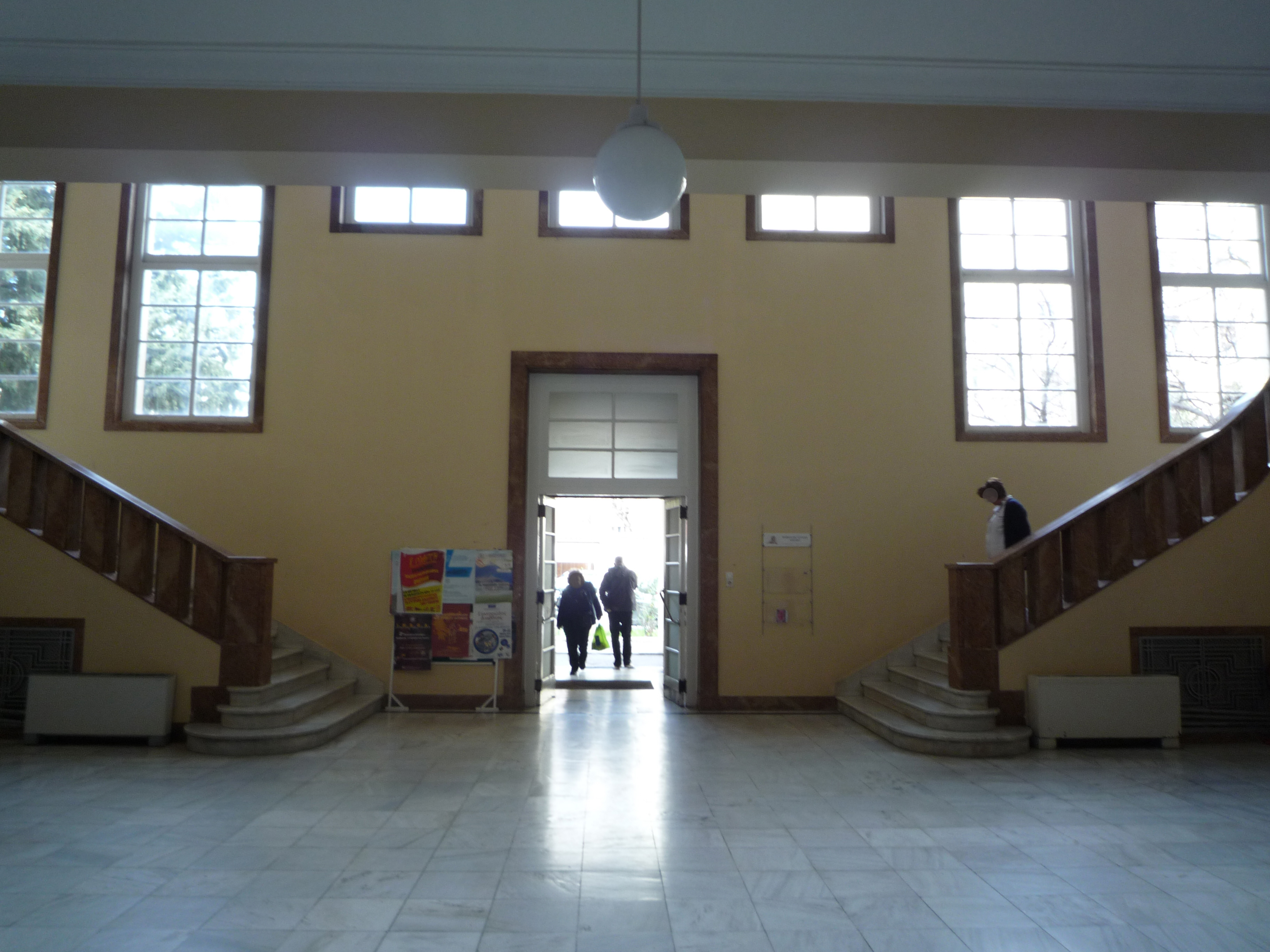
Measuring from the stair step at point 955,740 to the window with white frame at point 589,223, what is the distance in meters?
4.92

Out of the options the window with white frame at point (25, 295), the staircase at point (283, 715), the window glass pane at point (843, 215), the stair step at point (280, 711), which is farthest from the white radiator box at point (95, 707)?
the window glass pane at point (843, 215)

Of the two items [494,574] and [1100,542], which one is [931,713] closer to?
[1100,542]

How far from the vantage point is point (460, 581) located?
27.6 ft

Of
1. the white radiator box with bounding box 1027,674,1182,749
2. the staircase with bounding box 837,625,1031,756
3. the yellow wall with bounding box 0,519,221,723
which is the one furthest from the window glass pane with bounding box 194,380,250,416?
the white radiator box with bounding box 1027,674,1182,749

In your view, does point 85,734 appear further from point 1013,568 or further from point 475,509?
point 1013,568

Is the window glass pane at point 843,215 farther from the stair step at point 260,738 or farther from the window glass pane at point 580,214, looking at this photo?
the stair step at point 260,738

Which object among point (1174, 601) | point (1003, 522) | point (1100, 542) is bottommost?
point (1174, 601)

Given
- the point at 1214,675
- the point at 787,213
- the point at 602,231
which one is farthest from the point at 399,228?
the point at 1214,675

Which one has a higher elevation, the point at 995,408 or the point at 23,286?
the point at 23,286

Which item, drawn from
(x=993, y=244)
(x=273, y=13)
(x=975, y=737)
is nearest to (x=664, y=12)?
(x=273, y=13)

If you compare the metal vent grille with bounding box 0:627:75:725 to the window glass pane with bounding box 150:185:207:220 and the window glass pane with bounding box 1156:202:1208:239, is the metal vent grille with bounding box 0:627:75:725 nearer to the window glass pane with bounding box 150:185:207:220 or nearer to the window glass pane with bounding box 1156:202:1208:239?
the window glass pane with bounding box 150:185:207:220

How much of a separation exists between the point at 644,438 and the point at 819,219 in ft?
9.15

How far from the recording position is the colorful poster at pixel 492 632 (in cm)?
833

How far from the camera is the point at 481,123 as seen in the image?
4.48 meters
